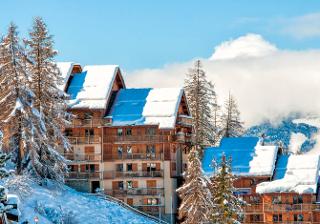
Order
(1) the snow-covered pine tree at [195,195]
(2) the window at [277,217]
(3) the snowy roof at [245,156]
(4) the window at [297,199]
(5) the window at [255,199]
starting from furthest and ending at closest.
A: (3) the snowy roof at [245,156] → (5) the window at [255,199] → (2) the window at [277,217] → (4) the window at [297,199] → (1) the snow-covered pine tree at [195,195]

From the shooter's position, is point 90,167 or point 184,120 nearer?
point 90,167

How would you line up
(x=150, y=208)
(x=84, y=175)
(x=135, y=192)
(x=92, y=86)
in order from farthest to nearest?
(x=92, y=86), (x=84, y=175), (x=135, y=192), (x=150, y=208)

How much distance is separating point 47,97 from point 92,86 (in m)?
12.4

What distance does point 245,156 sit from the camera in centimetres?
8900

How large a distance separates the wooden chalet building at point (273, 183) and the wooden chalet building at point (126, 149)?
522cm

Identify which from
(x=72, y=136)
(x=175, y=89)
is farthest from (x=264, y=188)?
(x=72, y=136)

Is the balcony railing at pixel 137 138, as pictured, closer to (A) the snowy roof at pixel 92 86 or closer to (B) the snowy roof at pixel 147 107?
(B) the snowy roof at pixel 147 107

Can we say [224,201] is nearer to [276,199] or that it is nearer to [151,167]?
[276,199]

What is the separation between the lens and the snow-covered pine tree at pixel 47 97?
246ft

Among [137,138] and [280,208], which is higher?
[137,138]

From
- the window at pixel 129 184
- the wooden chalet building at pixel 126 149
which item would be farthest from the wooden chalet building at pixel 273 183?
the window at pixel 129 184

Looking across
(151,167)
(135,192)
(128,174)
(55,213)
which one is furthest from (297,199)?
(55,213)

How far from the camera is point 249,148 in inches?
3563

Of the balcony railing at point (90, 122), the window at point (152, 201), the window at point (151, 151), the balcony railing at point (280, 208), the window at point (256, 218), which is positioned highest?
the balcony railing at point (90, 122)
